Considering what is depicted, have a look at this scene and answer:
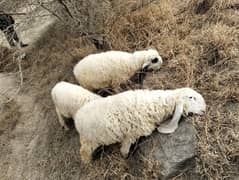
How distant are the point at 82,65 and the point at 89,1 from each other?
1235 millimetres

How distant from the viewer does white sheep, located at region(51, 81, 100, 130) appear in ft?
12.6

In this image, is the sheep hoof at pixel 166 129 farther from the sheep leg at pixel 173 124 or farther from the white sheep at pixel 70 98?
the white sheep at pixel 70 98

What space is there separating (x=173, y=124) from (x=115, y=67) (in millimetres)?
1196

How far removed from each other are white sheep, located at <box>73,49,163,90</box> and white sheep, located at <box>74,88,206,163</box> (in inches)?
32.9

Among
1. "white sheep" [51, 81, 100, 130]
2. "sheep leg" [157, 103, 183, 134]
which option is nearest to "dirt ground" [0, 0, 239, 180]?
"sheep leg" [157, 103, 183, 134]

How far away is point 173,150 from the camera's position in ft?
10.4

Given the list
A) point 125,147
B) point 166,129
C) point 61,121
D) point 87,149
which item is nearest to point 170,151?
point 166,129

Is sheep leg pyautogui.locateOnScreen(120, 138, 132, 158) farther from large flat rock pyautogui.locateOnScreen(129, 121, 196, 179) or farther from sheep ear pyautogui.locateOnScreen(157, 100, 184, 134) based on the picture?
sheep ear pyautogui.locateOnScreen(157, 100, 184, 134)

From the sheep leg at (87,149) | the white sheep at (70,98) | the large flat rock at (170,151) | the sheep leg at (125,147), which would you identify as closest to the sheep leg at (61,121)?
the white sheep at (70,98)

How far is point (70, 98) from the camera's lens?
390 centimetres

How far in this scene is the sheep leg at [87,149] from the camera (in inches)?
135

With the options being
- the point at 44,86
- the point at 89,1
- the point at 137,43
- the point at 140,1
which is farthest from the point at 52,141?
the point at 140,1

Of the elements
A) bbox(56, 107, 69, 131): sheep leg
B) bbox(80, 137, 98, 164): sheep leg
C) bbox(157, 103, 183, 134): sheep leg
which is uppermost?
bbox(157, 103, 183, 134): sheep leg

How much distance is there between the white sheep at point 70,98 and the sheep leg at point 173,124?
0.90 m
